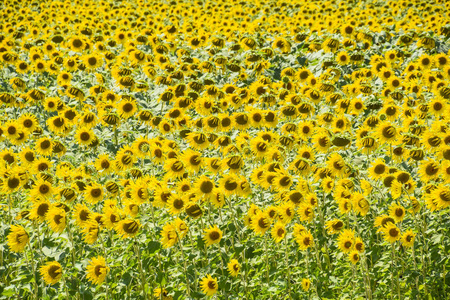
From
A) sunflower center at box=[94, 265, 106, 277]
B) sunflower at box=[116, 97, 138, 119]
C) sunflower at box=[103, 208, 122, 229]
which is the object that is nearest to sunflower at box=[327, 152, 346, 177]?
sunflower at box=[103, 208, 122, 229]

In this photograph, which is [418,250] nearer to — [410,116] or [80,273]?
[410,116]

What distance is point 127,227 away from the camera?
3.58m

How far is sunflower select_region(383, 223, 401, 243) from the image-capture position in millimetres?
3705

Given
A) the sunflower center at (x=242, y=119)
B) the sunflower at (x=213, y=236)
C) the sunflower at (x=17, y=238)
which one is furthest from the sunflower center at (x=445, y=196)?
the sunflower at (x=17, y=238)

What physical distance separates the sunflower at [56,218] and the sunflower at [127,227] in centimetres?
44

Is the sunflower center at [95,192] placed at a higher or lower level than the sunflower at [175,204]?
lower

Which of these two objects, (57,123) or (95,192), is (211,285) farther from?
(57,123)

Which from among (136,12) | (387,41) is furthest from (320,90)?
(136,12)

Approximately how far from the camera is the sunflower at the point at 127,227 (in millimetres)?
3564

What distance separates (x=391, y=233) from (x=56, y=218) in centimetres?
264

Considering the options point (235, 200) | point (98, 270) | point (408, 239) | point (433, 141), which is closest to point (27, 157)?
point (98, 270)

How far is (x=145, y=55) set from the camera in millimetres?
7797

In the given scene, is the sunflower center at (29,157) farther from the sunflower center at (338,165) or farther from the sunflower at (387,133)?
the sunflower at (387,133)

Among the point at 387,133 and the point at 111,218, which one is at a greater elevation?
the point at 387,133
